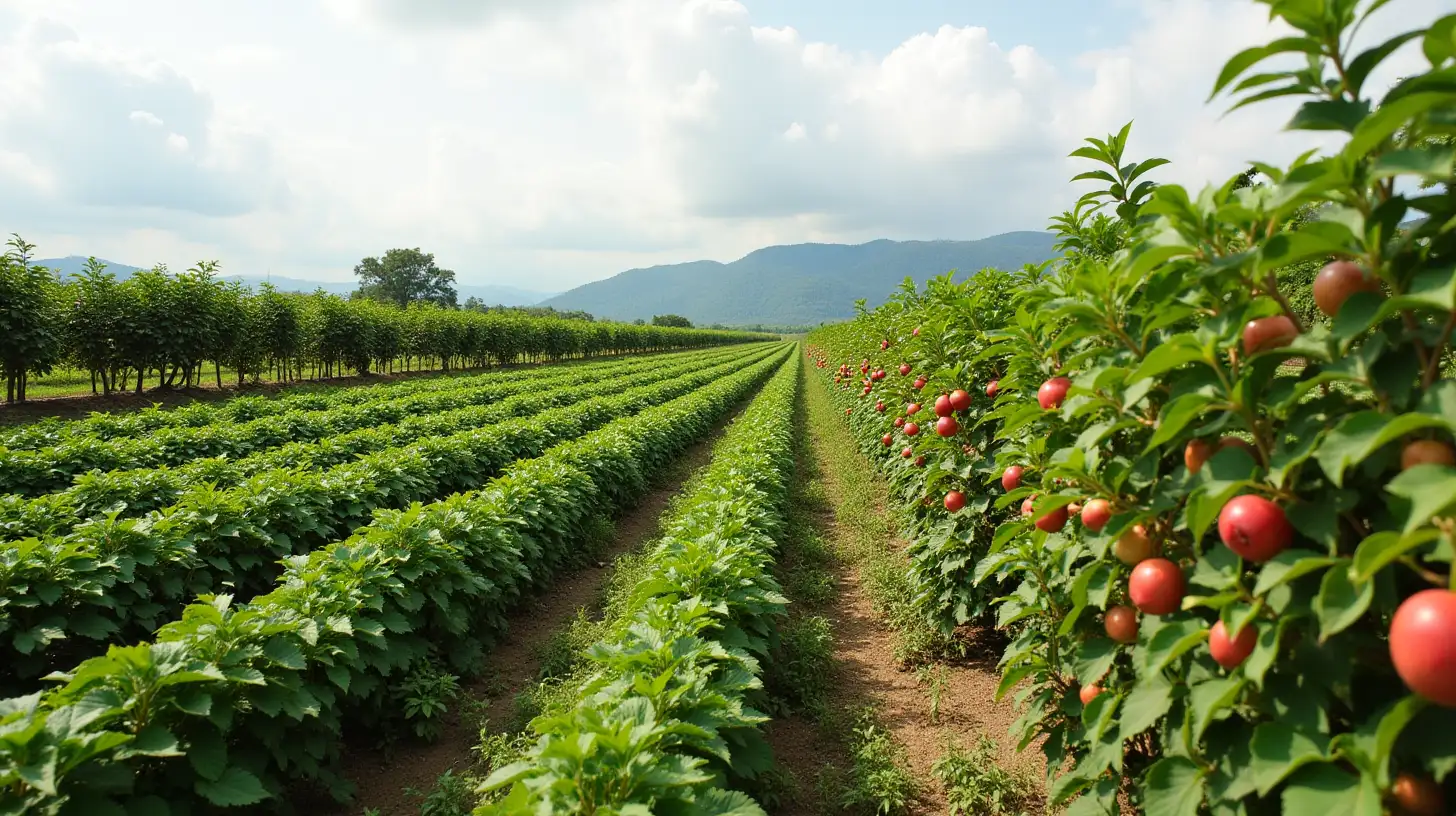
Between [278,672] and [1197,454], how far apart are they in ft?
14.5

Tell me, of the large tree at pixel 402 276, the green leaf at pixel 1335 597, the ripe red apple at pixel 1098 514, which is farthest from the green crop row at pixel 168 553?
the large tree at pixel 402 276

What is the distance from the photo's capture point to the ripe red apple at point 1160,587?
1.85m

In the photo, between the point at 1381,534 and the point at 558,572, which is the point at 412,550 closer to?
the point at 558,572

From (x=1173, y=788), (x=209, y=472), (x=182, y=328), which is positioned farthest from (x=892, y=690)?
(x=182, y=328)

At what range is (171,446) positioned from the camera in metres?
9.87

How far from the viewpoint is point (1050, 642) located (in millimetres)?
3086

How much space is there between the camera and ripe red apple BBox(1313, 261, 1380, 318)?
1.49 m

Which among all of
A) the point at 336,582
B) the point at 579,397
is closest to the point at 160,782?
the point at 336,582

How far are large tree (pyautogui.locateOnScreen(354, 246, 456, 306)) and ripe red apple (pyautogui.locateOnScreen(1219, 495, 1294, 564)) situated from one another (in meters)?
107

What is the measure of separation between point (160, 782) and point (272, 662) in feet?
2.16

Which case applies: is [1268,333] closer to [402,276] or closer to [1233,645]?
[1233,645]

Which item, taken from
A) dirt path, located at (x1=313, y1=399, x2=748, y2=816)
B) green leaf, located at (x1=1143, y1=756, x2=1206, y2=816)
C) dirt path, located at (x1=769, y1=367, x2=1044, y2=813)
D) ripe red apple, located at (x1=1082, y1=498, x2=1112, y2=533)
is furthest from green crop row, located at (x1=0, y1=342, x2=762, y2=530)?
green leaf, located at (x1=1143, y1=756, x2=1206, y2=816)

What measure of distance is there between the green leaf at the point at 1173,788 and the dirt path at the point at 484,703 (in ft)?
13.1

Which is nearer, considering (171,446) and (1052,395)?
(1052,395)
